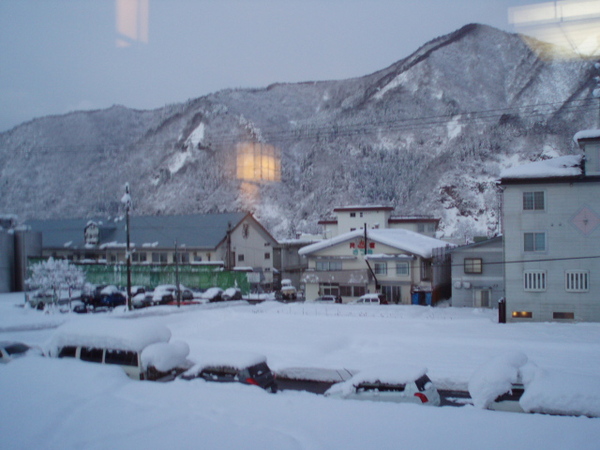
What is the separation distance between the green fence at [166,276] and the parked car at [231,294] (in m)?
1.03

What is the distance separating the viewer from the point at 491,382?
19.3 ft

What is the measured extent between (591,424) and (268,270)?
31.6 metres

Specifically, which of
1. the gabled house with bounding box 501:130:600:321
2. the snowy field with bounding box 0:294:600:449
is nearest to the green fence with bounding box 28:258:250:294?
the gabled house with bounding box 501:130:600:321

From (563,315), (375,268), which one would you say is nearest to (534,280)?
(563,315)

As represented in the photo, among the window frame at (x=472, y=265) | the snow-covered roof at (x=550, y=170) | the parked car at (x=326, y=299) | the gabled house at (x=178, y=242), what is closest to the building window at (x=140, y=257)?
the gabled house at (x=178, y=242)

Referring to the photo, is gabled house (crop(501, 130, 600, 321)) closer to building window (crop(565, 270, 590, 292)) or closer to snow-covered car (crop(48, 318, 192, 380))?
building window (crop(565, 270, 590, 292))

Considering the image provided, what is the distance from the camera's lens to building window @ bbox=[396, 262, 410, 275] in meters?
23.8

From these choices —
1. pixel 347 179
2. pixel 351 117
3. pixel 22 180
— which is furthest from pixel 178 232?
pixel 351 117

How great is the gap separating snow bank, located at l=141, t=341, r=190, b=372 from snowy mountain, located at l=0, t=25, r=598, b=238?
50.1 meters

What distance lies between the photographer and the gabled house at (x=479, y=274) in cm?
2123

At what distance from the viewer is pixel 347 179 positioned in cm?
7862

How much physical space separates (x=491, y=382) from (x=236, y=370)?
12.7ft

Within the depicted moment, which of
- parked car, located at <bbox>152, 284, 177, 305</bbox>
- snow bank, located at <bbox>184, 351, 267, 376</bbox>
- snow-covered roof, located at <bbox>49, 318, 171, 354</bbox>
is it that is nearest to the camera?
snow bank, located at <bbox>184, 351, 267, 376</bbox>

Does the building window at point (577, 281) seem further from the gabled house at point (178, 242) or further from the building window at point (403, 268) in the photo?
the gabled house at point (178, 242)
